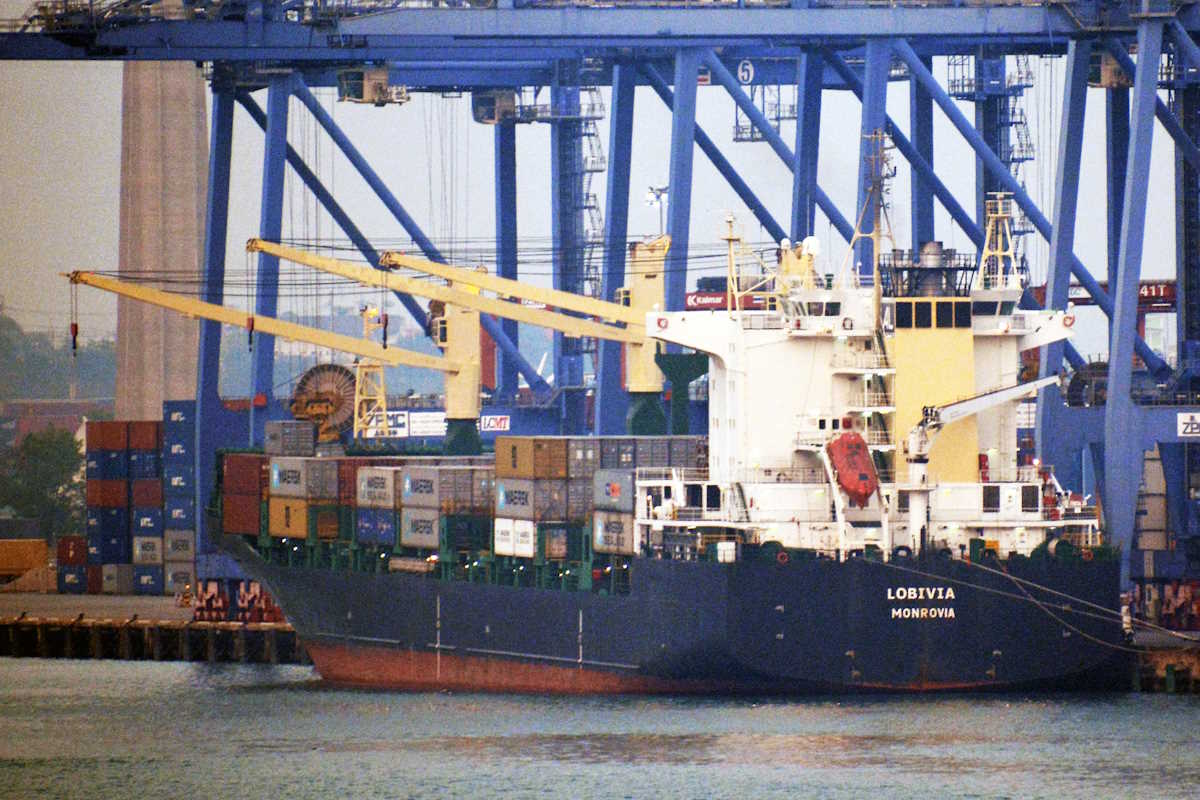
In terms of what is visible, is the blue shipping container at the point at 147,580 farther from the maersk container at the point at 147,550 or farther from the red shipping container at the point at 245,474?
the red shipping container at the point at 245,474

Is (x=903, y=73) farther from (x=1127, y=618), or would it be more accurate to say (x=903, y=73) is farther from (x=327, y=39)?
(x=1127, y=618)

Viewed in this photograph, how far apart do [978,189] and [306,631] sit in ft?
73.6

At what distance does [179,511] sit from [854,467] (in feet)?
116

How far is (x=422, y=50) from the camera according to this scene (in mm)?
Answer: 70500

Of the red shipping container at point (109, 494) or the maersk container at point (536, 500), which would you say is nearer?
the maersk container at point (536, 500)

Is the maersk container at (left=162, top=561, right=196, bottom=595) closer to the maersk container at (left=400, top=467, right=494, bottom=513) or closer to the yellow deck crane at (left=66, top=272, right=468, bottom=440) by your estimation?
the yellow deck crane at (left=66, top=272, right=468, bottom=440)

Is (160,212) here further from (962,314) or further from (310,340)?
(962,314)

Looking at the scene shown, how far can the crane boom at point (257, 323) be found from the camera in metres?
75.6

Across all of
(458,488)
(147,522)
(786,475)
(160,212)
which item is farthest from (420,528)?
(160,212)

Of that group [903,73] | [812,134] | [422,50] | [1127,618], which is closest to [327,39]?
[422,50]

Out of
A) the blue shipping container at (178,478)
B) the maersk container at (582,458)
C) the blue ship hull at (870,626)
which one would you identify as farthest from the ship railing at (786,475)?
the blue shipping container at (178,478)

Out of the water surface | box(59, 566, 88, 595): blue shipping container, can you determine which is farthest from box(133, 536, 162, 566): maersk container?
the water surface

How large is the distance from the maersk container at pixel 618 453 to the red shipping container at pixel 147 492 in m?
28.2

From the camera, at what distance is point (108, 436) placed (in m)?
87.1
